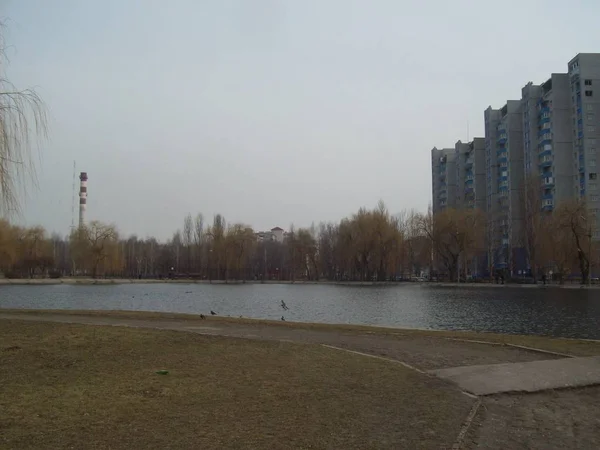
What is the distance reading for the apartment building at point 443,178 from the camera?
128375mm

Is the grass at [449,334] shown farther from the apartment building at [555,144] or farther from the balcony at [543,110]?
the balcony at [543,110]

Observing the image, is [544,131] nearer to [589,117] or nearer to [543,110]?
[543,110]

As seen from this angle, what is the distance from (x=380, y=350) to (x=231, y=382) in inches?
213

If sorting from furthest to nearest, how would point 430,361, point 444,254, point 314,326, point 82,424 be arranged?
point 444,254 < point 314,326 < point 430,361 < point 82,424

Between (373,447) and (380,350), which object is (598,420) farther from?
(380,350)

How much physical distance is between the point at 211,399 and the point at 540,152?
92.6 m

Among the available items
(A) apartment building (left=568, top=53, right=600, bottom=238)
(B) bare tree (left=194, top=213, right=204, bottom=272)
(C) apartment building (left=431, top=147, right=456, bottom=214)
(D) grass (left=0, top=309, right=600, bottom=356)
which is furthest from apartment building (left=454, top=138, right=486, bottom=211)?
(D) grass (left=0, top=309, right=600, bottom=356)

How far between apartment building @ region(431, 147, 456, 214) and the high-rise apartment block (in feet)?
61.4

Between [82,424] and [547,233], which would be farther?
[547,233]

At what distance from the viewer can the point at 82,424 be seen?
5887mm

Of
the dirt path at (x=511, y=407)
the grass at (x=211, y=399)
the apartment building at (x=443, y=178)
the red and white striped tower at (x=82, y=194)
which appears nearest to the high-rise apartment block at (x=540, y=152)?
the apartment building at (x=443, y=178)

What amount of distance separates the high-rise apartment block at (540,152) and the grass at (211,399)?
70.7 m

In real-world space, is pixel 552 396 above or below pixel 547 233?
below

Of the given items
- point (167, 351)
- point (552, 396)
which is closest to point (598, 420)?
point (552, 396)
